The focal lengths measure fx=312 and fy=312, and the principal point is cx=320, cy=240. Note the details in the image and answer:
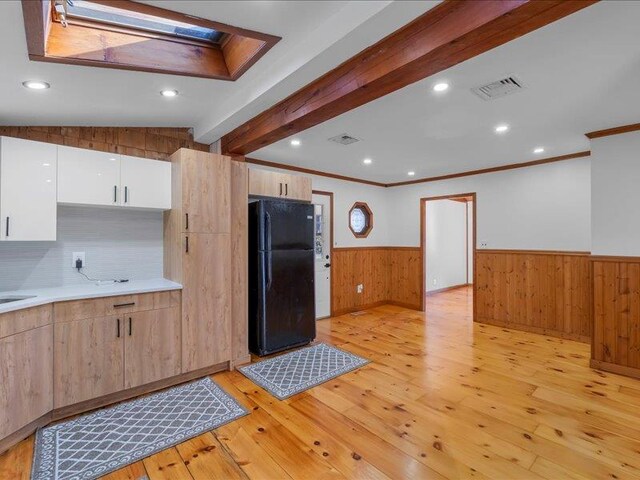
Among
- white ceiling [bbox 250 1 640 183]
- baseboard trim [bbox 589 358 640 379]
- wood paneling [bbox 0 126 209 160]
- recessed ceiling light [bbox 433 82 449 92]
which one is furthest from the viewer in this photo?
baseboard trim [bbox 589 358 640 379]

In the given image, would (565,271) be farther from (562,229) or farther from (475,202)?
(475,202)

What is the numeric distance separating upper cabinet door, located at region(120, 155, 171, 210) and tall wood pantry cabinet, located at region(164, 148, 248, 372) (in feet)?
0.25

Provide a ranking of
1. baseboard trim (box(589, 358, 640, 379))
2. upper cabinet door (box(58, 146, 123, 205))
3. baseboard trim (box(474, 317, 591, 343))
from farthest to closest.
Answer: baseboard trim (box(474, 317, 591, 343)), baseboard trim (box(589, 358, 640, 379)), upper cabinet door (box(58, 146, 123, 205))

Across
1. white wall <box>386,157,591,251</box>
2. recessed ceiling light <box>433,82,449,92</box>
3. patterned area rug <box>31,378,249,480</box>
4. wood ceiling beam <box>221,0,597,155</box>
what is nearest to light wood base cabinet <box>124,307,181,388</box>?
patterned area rug <box>31,378,249,480</box>

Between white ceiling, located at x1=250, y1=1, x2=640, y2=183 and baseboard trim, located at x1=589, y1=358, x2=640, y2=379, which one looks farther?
baseboard trim, located at x1=589, y1=358, x2=640, y2=379

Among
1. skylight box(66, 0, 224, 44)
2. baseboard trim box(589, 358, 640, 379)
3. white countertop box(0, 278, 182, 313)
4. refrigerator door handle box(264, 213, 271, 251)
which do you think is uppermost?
skylight box(66, 0, 224, 44)

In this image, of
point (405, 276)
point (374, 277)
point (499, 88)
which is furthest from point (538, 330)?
point (499, 88)

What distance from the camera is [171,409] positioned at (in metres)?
2.40

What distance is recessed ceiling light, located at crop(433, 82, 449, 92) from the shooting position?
2.19 m

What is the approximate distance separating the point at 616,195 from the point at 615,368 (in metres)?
1.69

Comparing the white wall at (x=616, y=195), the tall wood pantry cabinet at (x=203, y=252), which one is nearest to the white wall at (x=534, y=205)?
the white wall at (x=616, y=195)

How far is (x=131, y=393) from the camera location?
2590 millimetres

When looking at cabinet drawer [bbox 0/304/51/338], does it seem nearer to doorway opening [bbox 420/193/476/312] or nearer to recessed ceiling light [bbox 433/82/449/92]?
recessed ceiling light [bbox 433/82/449/92]

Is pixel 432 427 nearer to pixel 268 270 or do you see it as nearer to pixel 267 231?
pixel 268 270
